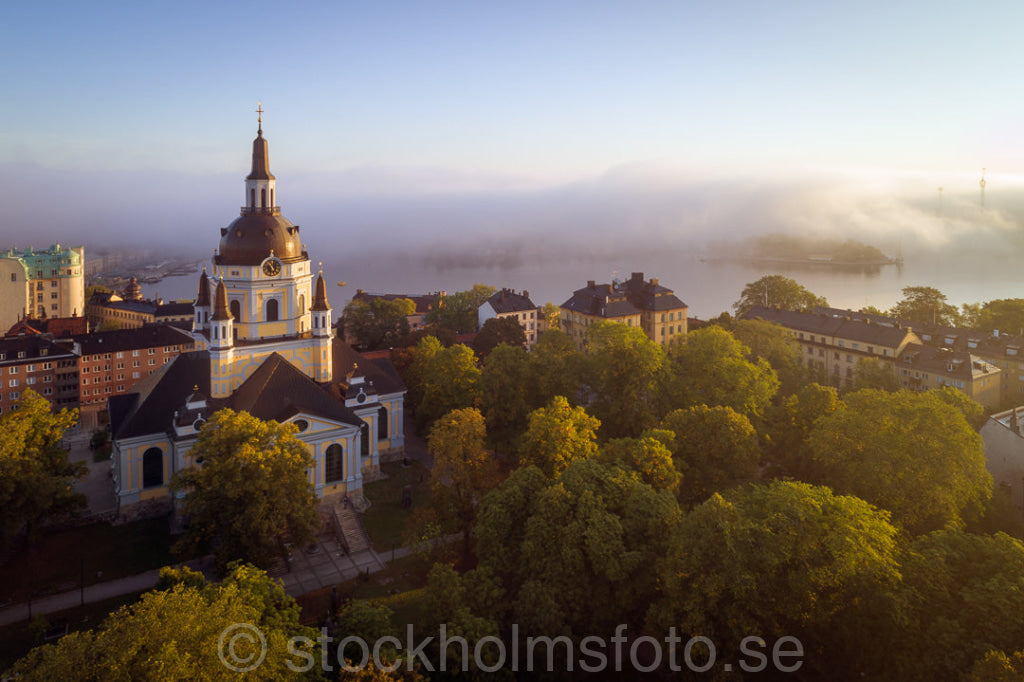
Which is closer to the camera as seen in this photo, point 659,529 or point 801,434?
point 659,529

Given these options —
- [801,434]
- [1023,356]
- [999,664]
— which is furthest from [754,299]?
[999,664]

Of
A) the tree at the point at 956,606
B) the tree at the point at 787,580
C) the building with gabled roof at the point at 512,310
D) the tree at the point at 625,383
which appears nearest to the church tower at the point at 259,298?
the tree at the point at 625,383

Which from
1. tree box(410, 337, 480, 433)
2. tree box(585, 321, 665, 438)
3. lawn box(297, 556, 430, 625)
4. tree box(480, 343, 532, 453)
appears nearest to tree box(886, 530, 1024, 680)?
lawn box(297, 556, 430, 625)

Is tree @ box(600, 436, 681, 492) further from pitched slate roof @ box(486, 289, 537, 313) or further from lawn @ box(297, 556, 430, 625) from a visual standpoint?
pitched slate roof @ box(486, 289, 537, 313)

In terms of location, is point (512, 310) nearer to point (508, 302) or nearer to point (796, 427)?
point (508, 302)

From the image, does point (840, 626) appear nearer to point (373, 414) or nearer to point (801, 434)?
point (801, 434)

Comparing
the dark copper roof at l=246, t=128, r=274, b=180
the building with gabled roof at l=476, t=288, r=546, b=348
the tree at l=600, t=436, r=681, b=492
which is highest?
the dark copper roof at l=246, t=128, r=274, b=180

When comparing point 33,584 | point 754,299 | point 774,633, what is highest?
point 754,299

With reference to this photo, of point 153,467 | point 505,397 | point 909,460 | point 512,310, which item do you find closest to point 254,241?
point 153,467
